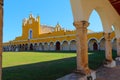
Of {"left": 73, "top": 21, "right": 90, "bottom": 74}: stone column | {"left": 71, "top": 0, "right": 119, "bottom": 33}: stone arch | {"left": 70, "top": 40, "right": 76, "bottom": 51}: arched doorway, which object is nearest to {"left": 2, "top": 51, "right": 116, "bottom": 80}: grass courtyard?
{"left": 73, "top": 21, "right": 90, "bottom": 74}: stone column

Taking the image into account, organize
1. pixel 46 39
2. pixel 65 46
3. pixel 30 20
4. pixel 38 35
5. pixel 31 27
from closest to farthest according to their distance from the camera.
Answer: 1. pixel 65 46
2. pixel 46 39
3. pixel 38 35
4. pixel 31 27
5. pixel 30 20

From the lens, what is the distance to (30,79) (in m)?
5.93

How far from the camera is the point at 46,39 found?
1410 inches

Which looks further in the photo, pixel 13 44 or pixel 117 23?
pixel 13 44

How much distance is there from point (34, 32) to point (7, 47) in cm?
1070

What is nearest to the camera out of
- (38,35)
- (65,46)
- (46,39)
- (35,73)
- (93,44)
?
(35,73)

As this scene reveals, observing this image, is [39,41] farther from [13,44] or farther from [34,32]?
[13,44]

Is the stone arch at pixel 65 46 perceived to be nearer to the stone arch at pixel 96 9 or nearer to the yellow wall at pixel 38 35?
the yellow wall at pixel 38 35

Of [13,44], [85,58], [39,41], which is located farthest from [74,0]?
[13,44]

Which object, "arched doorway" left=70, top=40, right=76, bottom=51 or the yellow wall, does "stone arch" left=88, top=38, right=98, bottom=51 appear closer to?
the yellow wall

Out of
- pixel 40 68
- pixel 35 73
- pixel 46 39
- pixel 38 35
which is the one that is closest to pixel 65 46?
pixel 46 39

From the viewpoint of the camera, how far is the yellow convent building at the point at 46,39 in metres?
29.4

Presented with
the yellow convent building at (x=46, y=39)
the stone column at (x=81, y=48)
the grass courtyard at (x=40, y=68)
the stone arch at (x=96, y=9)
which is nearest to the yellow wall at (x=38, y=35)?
the yellow convent building at (x=46, y=39)

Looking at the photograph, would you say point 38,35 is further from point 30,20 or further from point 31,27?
point 30,20
